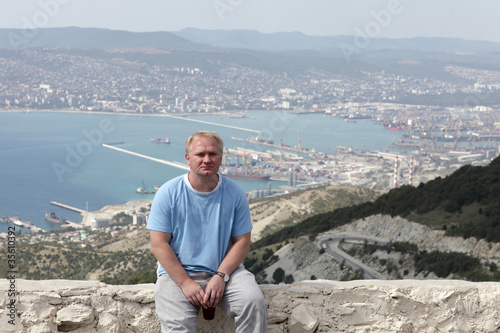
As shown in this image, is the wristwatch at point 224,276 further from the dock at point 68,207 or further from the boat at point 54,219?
the dock at point 68,207

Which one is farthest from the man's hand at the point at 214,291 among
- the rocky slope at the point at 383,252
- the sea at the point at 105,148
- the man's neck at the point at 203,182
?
the sea at the point at 105,148

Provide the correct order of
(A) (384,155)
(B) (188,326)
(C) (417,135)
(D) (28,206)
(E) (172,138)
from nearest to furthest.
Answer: (B) (188,326) → (D) (28,206) → (A) (384,155) → (E) (172,138) → (C) (417,135)

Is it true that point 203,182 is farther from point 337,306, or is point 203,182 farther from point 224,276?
point 337,306

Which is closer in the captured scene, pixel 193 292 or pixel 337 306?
pixel 193 292

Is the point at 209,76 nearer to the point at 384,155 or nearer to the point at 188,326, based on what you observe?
the point at 384,155

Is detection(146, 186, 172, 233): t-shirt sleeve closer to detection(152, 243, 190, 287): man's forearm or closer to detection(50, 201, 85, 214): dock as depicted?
detection(152, 243, 190, 287): man's forearm

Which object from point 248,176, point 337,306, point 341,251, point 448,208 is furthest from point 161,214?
point 248,176

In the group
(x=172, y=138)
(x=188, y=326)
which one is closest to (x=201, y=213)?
(x=188, y=326)
